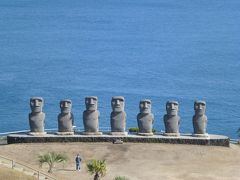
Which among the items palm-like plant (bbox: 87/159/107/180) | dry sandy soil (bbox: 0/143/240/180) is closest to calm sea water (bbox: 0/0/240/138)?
dry sandy soil (bbox: 0/143/240/180)

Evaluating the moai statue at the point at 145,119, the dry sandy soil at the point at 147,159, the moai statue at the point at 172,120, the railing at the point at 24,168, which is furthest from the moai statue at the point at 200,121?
the railing at the point at 24,168

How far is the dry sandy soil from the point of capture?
1461 inches

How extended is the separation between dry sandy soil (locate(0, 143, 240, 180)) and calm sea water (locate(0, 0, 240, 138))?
37.4 metres

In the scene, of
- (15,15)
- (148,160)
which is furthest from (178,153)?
(15,15)

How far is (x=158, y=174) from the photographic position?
122ft

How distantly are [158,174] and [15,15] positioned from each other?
146 meters

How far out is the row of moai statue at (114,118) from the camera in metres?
42.4

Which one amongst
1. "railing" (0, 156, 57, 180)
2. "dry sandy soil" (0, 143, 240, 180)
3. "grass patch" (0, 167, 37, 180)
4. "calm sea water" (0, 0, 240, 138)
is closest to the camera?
"grass patch" (0, 167, 37, 180)

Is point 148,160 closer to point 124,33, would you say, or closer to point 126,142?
point 126,142

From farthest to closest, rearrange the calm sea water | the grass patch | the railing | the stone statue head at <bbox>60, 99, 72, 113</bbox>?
1. the calm sea water
2. the stone statue head at <bbox>60, 99, 72, 113</bbox>
3. the railing
4. the grass patch

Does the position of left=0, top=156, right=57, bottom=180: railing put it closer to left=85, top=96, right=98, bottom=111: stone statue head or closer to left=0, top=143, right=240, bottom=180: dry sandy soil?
left=0, top=143, right=240, bottom=180: dry sandy soil

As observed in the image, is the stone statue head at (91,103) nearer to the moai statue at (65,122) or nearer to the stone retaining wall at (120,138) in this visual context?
the moai statue at (65,122)

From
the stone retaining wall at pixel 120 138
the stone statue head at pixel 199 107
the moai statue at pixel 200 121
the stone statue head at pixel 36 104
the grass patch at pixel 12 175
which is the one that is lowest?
the grass patch at pixel 12 175

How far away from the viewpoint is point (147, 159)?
39500mm
